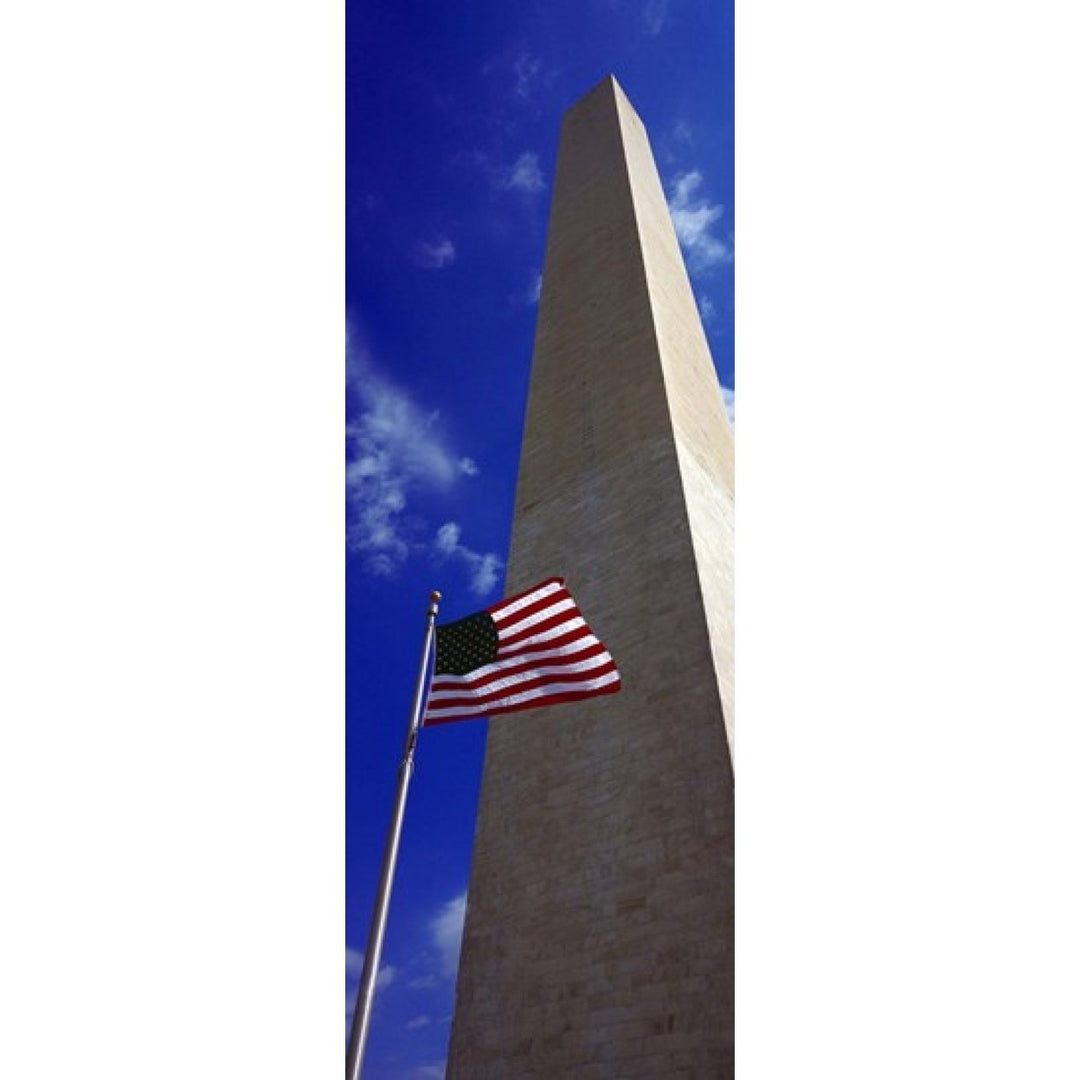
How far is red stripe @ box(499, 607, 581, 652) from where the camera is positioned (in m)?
5.80

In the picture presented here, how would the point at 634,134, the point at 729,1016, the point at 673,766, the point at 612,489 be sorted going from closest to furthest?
1. the point at 729,1016
2. the point at 673,766
3. the point at 612,489
4. the point at 634,134

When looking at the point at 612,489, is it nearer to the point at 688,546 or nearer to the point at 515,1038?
the point at 688,546

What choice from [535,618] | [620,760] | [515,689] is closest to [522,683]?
[515,689]

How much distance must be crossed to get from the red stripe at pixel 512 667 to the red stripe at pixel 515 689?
6 cm

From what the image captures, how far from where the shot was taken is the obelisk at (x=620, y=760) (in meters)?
7.85

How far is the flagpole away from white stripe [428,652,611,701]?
0.18m

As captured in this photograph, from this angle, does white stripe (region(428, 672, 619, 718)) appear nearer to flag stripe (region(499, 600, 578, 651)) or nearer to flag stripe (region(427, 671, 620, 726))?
flag stripe (region(427, 671, 620, 726))

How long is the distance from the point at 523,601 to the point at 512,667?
16.2 inches

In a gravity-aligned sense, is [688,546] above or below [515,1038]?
above

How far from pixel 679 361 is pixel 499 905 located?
7202mm

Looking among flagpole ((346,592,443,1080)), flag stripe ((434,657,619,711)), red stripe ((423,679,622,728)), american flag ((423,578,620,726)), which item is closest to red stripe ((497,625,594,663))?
american flag ((423,578,620,726))

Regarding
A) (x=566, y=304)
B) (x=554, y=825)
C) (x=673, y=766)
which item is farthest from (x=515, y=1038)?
(x=566, y=304)

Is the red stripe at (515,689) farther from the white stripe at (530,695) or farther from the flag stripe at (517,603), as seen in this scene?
the flag stripe at (517,603)

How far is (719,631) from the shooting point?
9609mm
